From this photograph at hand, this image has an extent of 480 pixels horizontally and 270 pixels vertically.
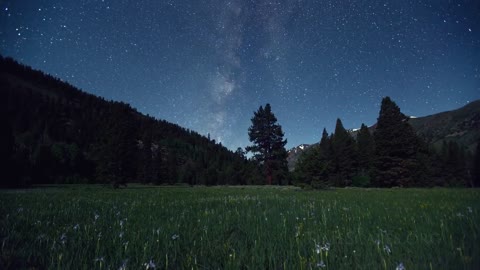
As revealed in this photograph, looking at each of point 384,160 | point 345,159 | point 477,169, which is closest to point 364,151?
point 345,159

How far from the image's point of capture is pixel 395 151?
44906 millimetres

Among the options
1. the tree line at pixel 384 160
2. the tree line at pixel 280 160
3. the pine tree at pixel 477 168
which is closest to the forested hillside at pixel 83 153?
the tree line at pixel 280 160

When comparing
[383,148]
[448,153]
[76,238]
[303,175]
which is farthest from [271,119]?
[76,238]

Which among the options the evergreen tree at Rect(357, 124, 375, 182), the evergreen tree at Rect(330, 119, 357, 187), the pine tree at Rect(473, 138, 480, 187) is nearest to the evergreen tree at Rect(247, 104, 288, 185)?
the evergreen tree at Rect(330, 119, 357, 187)

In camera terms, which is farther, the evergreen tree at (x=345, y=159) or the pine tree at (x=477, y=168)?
the pine tree at (x=477, y=168)

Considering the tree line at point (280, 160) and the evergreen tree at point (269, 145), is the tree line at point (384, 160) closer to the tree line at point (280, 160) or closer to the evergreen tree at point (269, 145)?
the tree line at point (280, 160)

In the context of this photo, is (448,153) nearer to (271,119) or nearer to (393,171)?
(393,171)

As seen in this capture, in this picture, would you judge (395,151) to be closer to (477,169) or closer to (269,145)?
(269,145)

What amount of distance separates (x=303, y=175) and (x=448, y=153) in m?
71.0

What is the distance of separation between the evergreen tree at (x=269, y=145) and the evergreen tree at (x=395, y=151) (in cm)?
2214

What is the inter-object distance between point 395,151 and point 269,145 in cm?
2841

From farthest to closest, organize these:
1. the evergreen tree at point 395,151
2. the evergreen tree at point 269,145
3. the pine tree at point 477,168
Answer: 1. the pine tree at point 477,168
2. the evergreen tree at point 269,145
3. the evergreen tree at point 395,151

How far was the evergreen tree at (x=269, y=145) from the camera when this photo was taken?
61.8 metres

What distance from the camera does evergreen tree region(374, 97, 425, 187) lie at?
44.1 m
